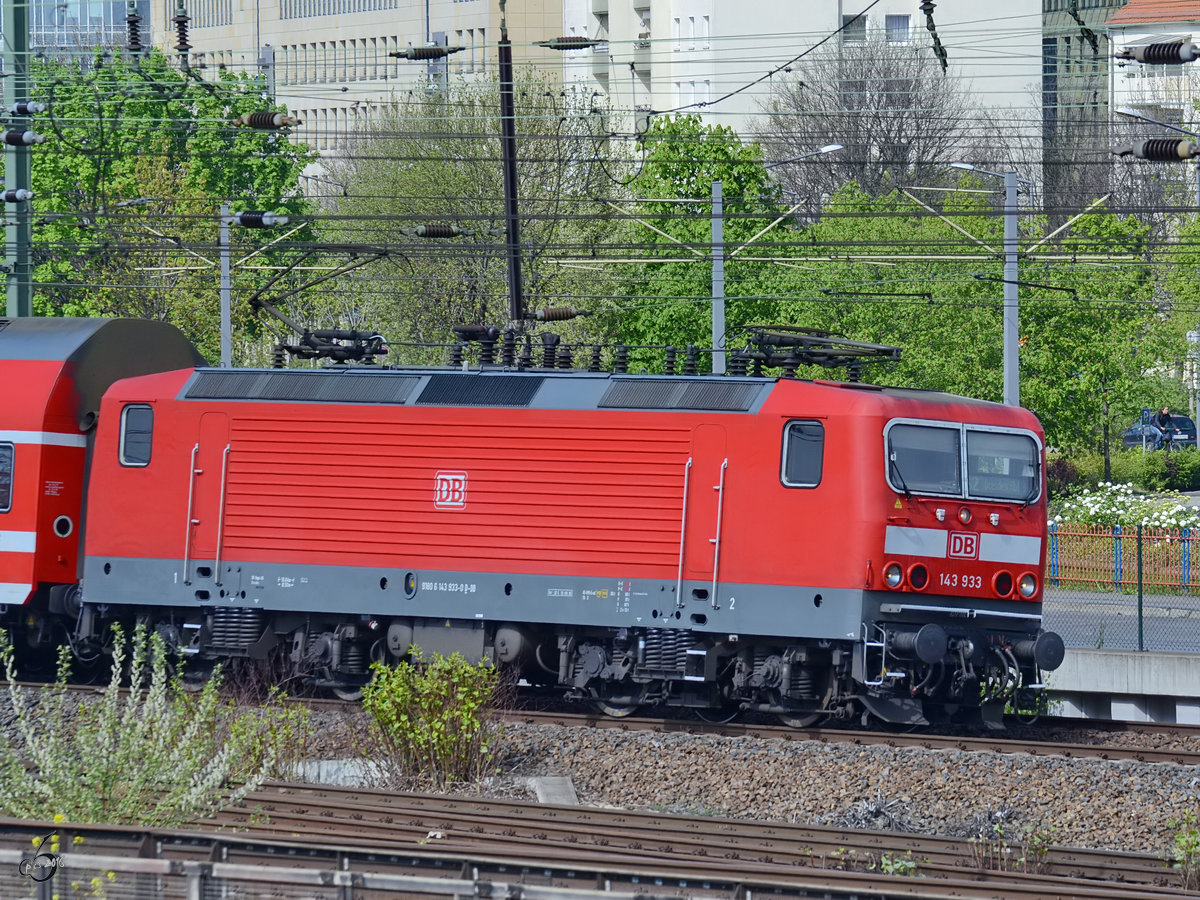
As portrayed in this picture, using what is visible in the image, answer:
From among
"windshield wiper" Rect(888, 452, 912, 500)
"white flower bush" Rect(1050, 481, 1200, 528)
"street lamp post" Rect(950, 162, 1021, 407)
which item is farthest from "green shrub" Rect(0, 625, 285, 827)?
"white flower bush" Rect(1050, 481, 1200, 528)

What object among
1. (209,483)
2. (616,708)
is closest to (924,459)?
(616,708)

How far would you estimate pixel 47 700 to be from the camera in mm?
12953

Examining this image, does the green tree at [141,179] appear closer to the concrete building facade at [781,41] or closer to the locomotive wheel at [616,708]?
the concrete building facade at [781,41]

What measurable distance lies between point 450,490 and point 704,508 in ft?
9.98

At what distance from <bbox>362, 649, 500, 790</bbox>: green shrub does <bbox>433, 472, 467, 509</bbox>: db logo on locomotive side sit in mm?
3568

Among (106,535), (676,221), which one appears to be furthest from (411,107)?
(106,535)

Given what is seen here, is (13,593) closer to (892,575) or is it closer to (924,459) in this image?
(892,575)

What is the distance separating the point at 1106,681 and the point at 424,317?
2267cm

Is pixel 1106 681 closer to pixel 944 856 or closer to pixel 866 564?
pixel 866 564

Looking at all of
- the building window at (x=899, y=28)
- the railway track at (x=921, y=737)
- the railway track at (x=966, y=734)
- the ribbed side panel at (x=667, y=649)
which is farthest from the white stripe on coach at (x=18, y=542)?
the building window at (x=899, y=28)

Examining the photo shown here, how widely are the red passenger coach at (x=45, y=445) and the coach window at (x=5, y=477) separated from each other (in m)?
0.01

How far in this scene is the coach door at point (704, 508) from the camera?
60.4 feet

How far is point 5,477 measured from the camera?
832 inches

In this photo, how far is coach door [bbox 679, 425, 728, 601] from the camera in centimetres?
1842
